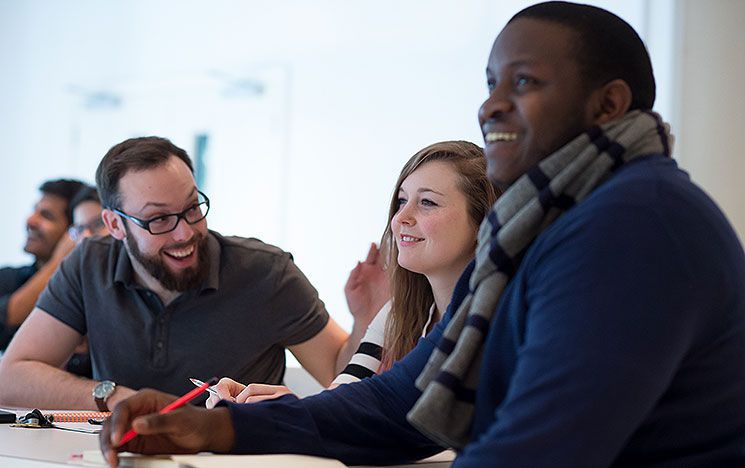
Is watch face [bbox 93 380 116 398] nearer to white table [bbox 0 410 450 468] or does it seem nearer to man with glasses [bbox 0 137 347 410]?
man with glasses [bbox 0 137 347 410]

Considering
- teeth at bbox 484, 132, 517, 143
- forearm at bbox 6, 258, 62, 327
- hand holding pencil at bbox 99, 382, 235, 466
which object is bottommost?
forearm at bbox 6, 258, 62, 327

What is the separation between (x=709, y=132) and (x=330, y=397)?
3086mm

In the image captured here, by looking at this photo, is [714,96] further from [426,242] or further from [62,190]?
[62,190]

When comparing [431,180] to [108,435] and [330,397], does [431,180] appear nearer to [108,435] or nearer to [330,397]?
[330,397]

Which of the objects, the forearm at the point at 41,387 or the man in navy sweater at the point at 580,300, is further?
the forearm at the point at 41,387

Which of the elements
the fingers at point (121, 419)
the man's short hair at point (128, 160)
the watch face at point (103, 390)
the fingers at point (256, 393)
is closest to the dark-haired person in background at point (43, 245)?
the man's short hair at point (128, 160)

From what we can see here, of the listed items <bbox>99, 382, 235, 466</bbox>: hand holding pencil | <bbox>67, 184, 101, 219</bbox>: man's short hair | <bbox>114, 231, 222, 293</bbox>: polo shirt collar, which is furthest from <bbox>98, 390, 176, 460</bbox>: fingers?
<bbox>67, 184, 101, 219</bbox>: man's short hair

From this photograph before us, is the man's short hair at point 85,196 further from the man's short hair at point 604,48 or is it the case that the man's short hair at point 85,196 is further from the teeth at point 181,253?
the man's short hair at point 604,48

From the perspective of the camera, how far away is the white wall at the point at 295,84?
16.6 ft

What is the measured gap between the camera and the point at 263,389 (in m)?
1.82

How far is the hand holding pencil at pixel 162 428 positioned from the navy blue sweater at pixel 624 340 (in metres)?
0.40

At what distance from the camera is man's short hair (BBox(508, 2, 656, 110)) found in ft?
4.05

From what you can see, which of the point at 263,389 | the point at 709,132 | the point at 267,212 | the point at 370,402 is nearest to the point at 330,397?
the point at 370,402

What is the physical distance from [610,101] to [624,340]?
360 millimetres
